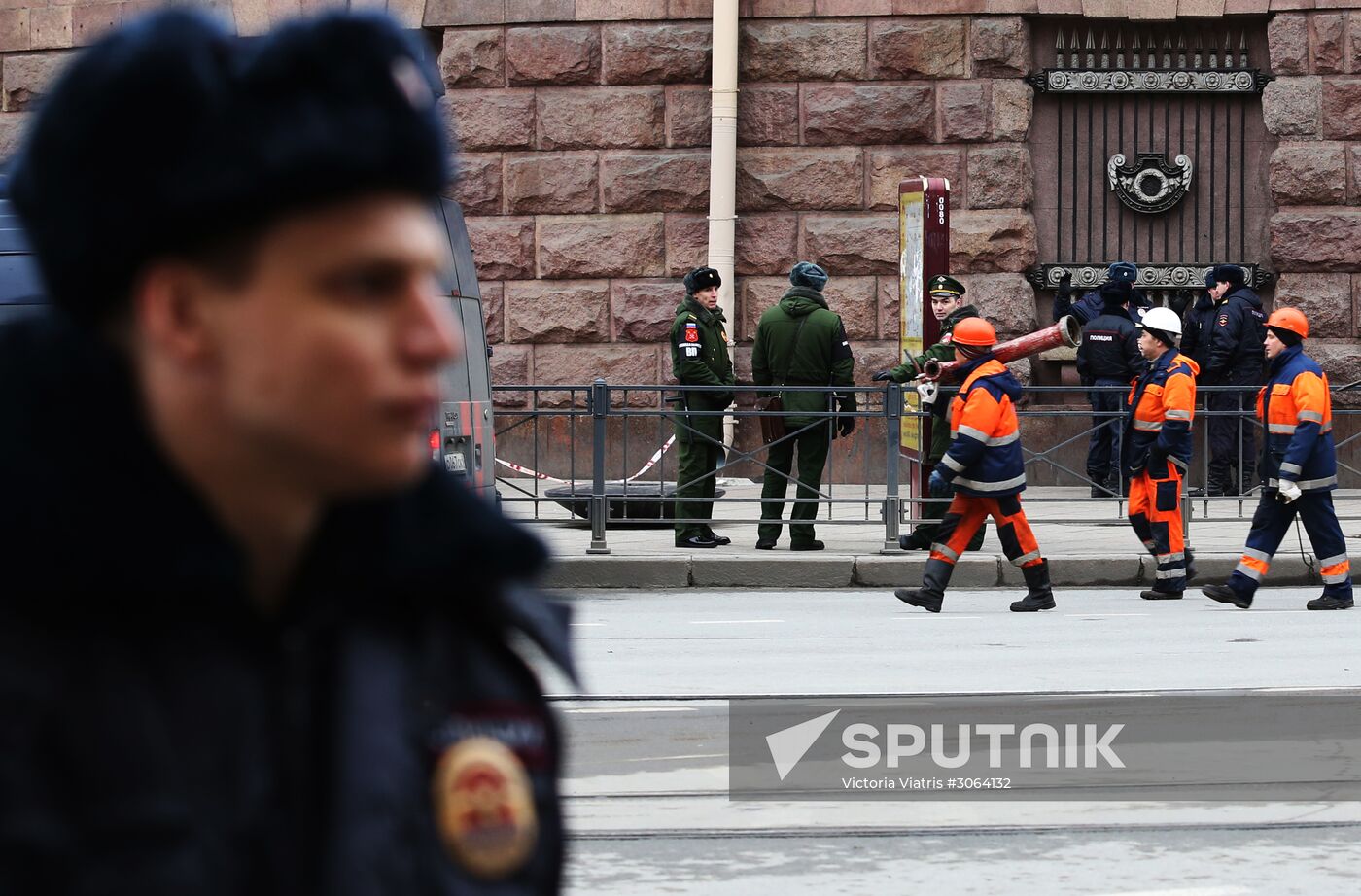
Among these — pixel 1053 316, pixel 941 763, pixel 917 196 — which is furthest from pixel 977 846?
pixel 1053 316

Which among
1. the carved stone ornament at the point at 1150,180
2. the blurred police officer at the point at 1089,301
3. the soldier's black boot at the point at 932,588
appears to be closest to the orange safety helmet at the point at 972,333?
the soldier's black boot at the point at 932,588

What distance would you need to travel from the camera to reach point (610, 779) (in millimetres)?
6570

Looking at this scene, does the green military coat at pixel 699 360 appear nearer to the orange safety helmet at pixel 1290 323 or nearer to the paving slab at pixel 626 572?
the paving slab at pixel 626 572

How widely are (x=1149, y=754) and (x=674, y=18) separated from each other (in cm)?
1124

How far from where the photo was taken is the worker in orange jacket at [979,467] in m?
10.8

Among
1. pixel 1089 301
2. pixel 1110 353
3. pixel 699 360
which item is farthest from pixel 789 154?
pixel 699 360

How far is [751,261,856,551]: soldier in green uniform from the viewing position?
1404 cm

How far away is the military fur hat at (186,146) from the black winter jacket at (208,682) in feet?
0.24

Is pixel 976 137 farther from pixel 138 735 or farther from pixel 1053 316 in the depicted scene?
pixel 138 735

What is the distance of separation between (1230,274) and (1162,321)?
15.2ft

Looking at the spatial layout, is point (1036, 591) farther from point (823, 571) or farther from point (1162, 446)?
point (823, 571)

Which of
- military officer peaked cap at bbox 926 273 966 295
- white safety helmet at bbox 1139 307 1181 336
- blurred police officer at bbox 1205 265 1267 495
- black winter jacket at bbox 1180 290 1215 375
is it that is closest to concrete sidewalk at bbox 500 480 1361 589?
blurred police officer at bbox 1205 265 1267 495

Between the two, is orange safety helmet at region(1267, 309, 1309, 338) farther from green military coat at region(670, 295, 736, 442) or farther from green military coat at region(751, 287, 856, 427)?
green military coat at region(670, 295, 736, 442)

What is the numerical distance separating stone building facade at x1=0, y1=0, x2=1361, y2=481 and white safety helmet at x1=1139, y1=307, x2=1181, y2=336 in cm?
492
